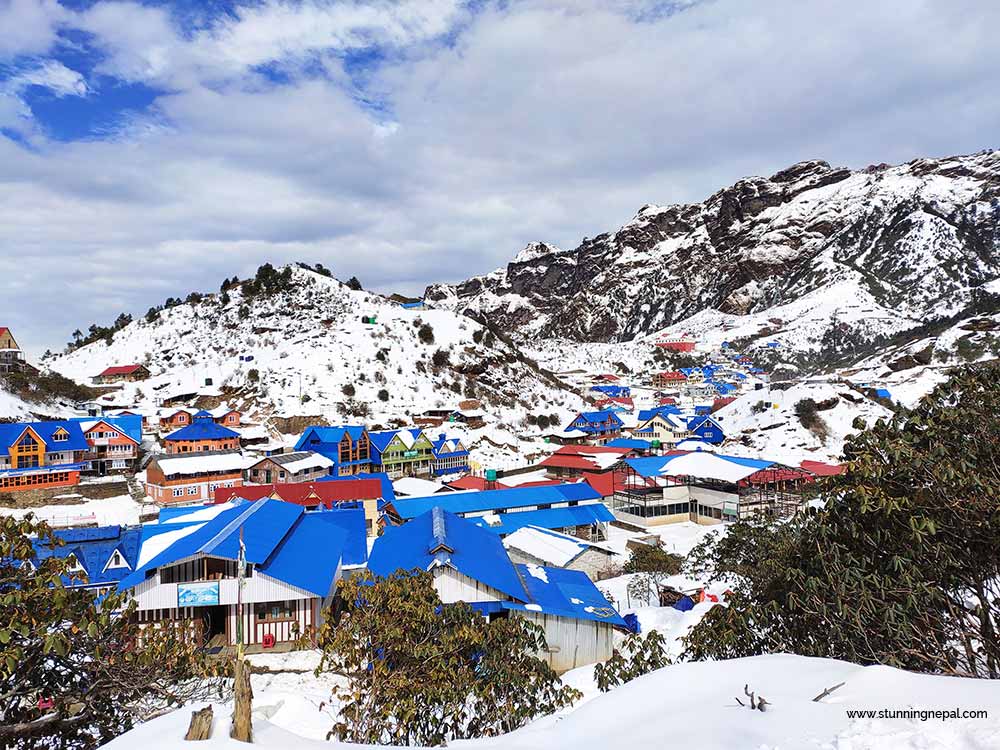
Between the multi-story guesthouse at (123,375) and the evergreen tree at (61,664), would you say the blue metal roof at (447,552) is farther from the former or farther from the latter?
the multi-story guesthouse at (123,375)

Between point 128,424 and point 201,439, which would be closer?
point 128,424

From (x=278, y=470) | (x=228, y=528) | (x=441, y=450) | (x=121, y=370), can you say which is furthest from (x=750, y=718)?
(x=121, y=370)

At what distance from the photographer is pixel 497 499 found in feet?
127

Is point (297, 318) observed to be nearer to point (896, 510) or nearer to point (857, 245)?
point (896, 510)

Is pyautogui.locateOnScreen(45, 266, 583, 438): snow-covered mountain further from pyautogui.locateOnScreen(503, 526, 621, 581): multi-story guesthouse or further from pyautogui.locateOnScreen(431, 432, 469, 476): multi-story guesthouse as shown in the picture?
pyautogui.locateOnScreen(503, 526, 621, 581): multi-story guesthouse

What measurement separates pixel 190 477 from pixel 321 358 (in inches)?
1710

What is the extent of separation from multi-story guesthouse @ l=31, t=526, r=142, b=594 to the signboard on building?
3306mm

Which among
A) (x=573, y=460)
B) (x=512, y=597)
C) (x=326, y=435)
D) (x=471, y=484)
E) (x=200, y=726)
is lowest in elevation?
(x=471, y=484)

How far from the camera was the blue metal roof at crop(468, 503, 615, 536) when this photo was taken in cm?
3431

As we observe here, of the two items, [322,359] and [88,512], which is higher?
[322,359]

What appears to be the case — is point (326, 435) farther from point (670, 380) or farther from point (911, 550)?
point (670, 380)

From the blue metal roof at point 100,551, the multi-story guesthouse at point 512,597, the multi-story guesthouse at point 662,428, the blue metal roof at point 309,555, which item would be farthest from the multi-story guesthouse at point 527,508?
the multi-story guesthouse at point 662,428

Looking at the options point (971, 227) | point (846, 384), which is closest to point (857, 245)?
point (971, 227)

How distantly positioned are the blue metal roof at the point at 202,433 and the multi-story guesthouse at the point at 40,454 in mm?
8396
